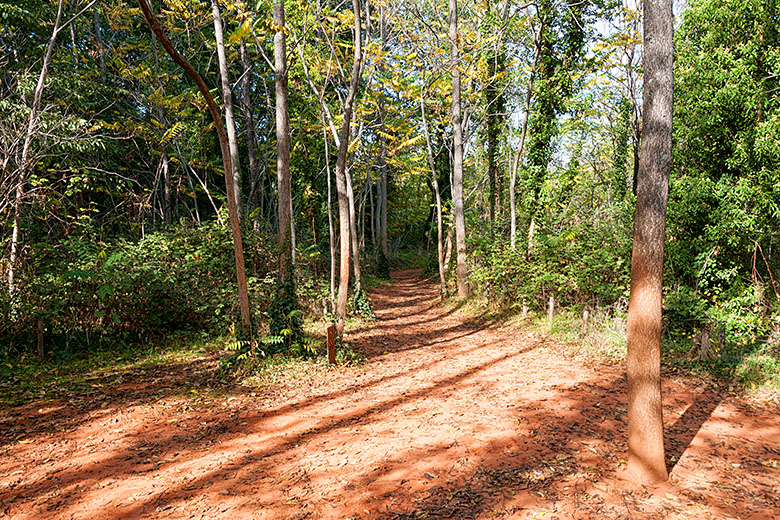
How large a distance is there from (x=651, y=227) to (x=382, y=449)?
341 cm

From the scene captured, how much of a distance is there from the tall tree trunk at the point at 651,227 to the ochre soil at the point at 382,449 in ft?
2.85

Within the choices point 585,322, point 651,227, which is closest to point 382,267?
point 585,322

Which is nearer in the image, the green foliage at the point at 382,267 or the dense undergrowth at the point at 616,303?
the dense undergrowth at the point at 616,303

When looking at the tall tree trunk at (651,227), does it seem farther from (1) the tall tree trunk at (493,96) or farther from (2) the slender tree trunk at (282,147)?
(1) the tall tree trunk at (493,96)

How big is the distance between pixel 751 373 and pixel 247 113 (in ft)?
48.6

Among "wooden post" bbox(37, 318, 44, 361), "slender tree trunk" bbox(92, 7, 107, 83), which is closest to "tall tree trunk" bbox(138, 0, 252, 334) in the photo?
"wooden post" bbox(37, 318, 44, 361)

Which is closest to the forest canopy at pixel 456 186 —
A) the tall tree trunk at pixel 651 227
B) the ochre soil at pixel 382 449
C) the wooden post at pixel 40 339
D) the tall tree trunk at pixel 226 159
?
the wooden post at pixel 40 339

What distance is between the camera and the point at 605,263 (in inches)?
339

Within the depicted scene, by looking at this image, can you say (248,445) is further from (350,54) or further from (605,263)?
(350,54)

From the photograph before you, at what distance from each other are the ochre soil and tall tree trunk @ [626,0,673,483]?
2.85 feet

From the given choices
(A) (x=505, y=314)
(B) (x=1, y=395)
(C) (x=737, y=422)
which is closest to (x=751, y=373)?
(C) (x=737, y=422)

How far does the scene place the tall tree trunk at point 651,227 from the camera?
3.38m

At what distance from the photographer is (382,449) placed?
438cm

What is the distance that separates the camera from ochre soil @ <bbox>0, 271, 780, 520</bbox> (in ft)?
11.2
